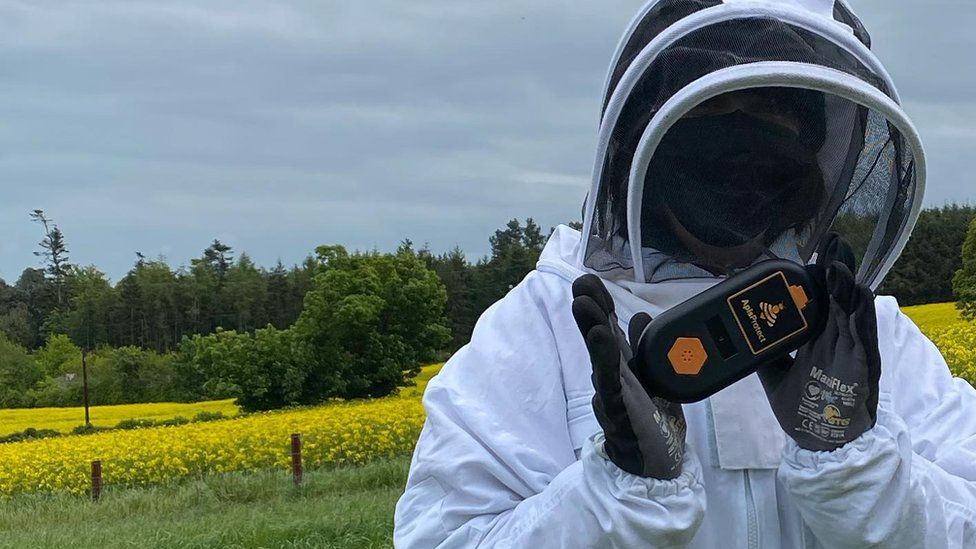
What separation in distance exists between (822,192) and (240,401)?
71.3ft

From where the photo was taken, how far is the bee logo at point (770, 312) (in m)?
1.16

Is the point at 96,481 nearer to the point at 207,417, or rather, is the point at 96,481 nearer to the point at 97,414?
the point at 207,417

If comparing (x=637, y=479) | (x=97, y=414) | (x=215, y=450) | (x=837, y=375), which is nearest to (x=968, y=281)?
(x=215, y=450)

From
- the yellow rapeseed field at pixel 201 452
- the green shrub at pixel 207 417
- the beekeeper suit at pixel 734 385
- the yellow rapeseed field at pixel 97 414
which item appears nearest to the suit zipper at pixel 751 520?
the beekeeper suit at pixel 734 385

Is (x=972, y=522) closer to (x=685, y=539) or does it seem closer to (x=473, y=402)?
(x=685, y=539)

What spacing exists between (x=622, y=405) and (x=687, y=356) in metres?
0.11

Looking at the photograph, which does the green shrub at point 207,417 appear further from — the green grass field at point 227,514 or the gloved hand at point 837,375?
the gloved hand at point 837,375

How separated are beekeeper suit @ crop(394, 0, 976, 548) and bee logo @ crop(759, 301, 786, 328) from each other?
7cm

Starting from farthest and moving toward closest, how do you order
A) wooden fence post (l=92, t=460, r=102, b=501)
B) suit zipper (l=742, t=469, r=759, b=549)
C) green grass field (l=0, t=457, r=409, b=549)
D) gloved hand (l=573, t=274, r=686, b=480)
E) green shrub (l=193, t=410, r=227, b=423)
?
green shrub (l=193, t=410, r=227, b=423)
wooden fence post (l=92, t=460, r=102, b=501)
green grass field (l=0, t=457, r=409, b=549)
suit zipper (l=742, t=469, r=759, b=549)
gloved hand (l=573, t=274, r=686, b=480)

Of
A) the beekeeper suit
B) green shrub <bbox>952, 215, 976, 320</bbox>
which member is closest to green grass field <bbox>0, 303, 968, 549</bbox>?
the beekeeper suit

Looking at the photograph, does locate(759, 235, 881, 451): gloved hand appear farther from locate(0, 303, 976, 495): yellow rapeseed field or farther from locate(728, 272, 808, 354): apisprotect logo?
locate(0, 303, 976, 495): yellow rapeseed field

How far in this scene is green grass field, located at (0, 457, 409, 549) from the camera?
21.7ft

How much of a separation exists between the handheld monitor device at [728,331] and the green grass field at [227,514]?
546 cm

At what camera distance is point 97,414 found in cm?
2362
